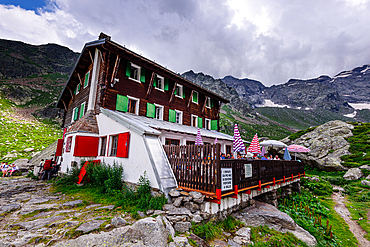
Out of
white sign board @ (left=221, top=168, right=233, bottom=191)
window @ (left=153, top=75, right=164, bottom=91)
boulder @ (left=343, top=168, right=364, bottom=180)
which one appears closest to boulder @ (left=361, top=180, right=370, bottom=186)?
boulder @ (left=343, top=168, right=364, bottom=180)

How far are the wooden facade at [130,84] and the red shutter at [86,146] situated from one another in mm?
2313

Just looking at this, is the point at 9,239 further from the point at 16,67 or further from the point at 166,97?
the point at 16,67

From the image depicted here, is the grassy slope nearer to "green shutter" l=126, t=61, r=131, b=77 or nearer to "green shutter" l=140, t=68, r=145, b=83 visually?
"green shutter" l=140, t=68, r=145, b=83

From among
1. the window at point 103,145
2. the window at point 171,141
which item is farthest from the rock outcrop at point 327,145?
the window at point 103,145

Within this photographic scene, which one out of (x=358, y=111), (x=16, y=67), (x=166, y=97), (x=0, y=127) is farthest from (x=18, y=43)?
(x=358, y=111)

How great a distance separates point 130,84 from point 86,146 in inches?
238

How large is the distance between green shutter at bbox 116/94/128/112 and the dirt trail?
51.0ft

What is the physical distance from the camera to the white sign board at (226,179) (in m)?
5.92

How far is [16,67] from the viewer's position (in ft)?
272

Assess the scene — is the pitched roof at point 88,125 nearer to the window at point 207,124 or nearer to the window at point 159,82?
the window at point 159,82

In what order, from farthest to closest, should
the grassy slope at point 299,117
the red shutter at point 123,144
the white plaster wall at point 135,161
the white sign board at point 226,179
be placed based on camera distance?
1. the grassy slope at point 299,117
2. the red shutter at point 123,144
3. the white plaster wall at point 135,161
4. the white sign board at point 226,179

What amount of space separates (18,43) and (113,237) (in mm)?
149321

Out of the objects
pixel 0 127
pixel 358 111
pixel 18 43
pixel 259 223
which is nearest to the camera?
pixel 259 223

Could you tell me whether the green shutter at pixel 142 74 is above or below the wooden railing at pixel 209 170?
above
